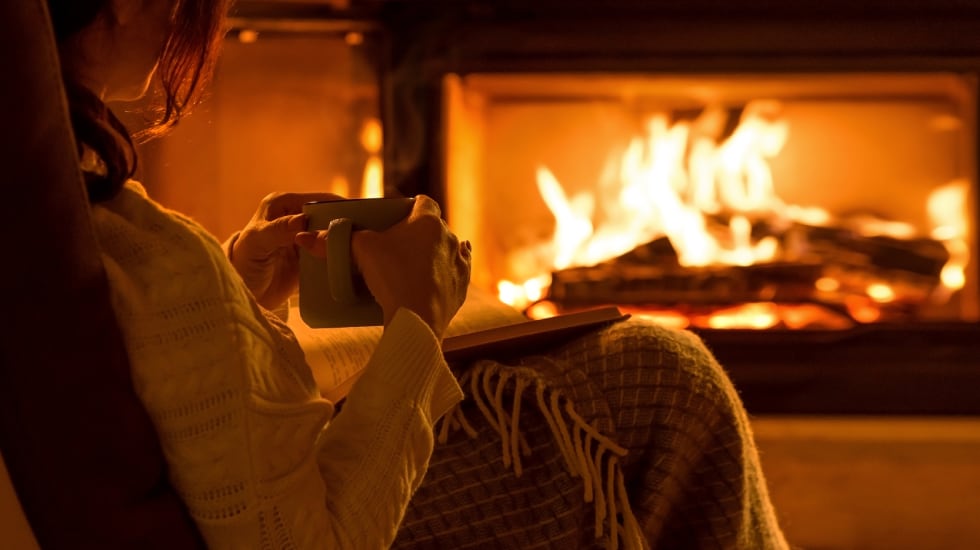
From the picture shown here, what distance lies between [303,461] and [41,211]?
20 cm

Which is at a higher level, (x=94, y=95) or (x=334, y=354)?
(x=94, y=95)

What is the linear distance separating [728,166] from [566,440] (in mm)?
1215

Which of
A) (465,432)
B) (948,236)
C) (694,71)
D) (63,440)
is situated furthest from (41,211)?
(948,236)

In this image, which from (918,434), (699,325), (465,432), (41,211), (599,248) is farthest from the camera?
(599,248)

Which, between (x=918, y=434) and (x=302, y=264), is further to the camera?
(x=918, y=434)

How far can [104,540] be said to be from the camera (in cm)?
56

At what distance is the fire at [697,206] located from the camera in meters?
1.94

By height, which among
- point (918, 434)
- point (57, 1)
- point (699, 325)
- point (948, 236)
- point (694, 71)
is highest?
point (57, 1)

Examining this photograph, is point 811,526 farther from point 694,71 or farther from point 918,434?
point 694,71

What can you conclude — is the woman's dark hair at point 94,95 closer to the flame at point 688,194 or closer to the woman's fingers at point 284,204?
the woman's fingers at point 284,204

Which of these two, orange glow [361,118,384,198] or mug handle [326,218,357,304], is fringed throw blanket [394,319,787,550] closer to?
mug handle [326,218,357,304]

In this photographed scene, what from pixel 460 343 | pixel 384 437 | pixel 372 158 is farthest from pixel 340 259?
pixel 372 158

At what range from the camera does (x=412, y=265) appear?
687 mm

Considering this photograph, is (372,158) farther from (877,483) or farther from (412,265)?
(412,265)
